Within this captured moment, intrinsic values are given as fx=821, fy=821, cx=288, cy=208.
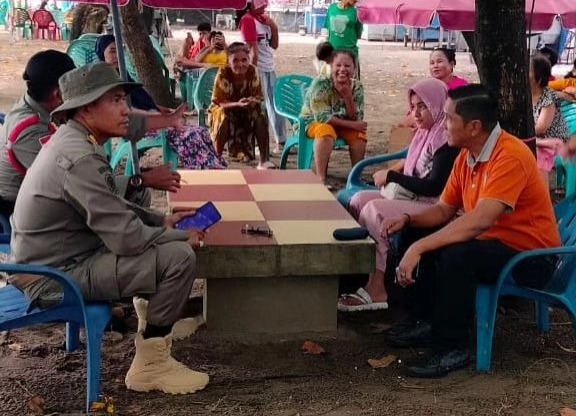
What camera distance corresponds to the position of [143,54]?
33.0ft

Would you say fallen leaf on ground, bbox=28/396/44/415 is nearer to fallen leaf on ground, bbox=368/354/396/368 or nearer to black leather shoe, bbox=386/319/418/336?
fallen leaf on ground, bbox=368/354/396/368

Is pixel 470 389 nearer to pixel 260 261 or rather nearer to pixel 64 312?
pixel 260 261

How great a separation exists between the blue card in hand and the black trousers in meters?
1.11

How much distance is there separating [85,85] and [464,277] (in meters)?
1.88

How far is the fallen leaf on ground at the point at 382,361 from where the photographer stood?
156 inches

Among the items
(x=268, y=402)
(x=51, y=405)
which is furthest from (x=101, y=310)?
(x=268, y=402)

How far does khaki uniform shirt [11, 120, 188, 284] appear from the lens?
10.6ft

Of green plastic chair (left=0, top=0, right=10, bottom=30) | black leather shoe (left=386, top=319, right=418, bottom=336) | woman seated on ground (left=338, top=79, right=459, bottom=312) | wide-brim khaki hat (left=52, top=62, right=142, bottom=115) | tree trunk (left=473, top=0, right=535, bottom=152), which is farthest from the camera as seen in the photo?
green plastic chair (left=0, top=0, right=10, bottom=30)

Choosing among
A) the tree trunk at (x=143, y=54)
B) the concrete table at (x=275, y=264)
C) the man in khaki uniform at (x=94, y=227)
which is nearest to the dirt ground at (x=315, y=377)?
the concrete table at (x=275, y=264)

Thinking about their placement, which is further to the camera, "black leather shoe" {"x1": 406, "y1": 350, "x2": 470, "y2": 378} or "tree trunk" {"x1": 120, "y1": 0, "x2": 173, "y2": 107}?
"tree trunk" {"x1": 120, "y1": 0, "x2": 173, "y2": 107}

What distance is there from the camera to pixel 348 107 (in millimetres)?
7406

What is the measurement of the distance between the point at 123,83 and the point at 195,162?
3.36 metres

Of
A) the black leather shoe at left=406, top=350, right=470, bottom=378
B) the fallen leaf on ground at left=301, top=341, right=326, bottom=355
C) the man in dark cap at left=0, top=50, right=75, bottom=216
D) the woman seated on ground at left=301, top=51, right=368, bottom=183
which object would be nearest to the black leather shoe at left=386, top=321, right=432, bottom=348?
the black leather shoe at left=406, top=350, right=470, bottom=378

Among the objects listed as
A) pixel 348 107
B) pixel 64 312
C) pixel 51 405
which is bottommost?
pixel 51 405
